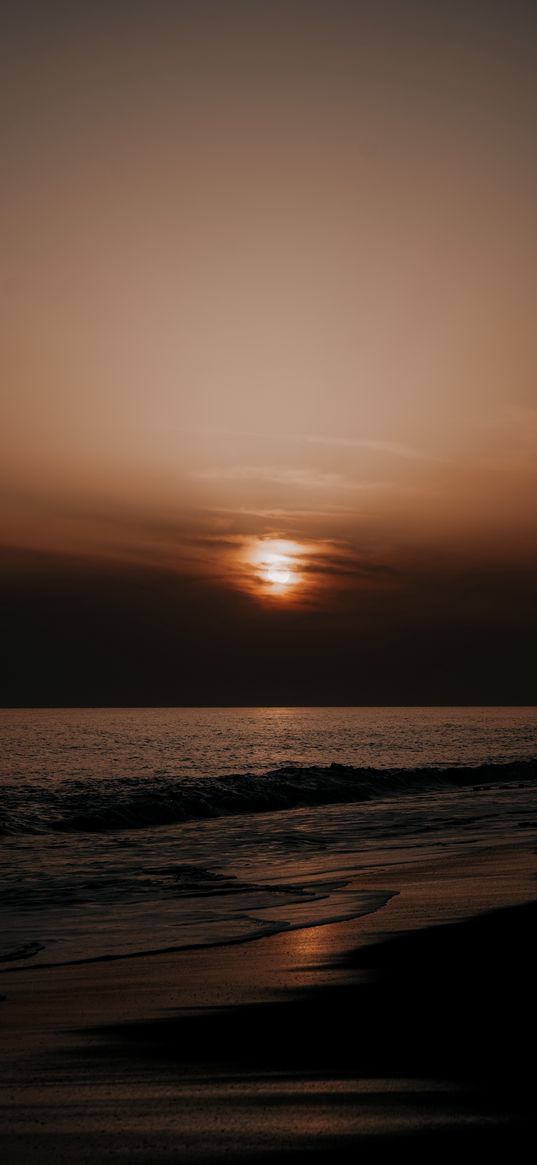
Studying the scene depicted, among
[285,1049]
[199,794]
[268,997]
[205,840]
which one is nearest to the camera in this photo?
[285,1049]

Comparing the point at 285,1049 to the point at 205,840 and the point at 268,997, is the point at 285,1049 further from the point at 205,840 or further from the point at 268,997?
the point at 205,840

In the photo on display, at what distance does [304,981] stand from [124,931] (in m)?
3.01

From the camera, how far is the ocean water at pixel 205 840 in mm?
9688

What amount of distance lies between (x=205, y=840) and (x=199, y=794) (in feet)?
32.7

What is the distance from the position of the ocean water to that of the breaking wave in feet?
0.23

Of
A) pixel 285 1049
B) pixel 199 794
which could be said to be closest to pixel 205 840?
pixel 199 794

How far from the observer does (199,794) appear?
29609 mm

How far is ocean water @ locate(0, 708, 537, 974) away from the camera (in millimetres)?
9688

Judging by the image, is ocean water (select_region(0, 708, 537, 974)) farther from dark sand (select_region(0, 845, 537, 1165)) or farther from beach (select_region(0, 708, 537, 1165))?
dark sand (select_region(0, 845, 537, 1165))

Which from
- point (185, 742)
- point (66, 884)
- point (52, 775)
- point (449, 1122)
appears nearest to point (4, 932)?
point (66, 884)

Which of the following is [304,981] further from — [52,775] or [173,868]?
[52,775]

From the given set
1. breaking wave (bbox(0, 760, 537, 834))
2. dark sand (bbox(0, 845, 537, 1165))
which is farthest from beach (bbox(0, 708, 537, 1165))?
breaking wave (bbox(0, 760, 537, 834))

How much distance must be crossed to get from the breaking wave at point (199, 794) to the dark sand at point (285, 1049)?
1547cm

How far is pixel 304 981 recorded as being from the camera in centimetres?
699
